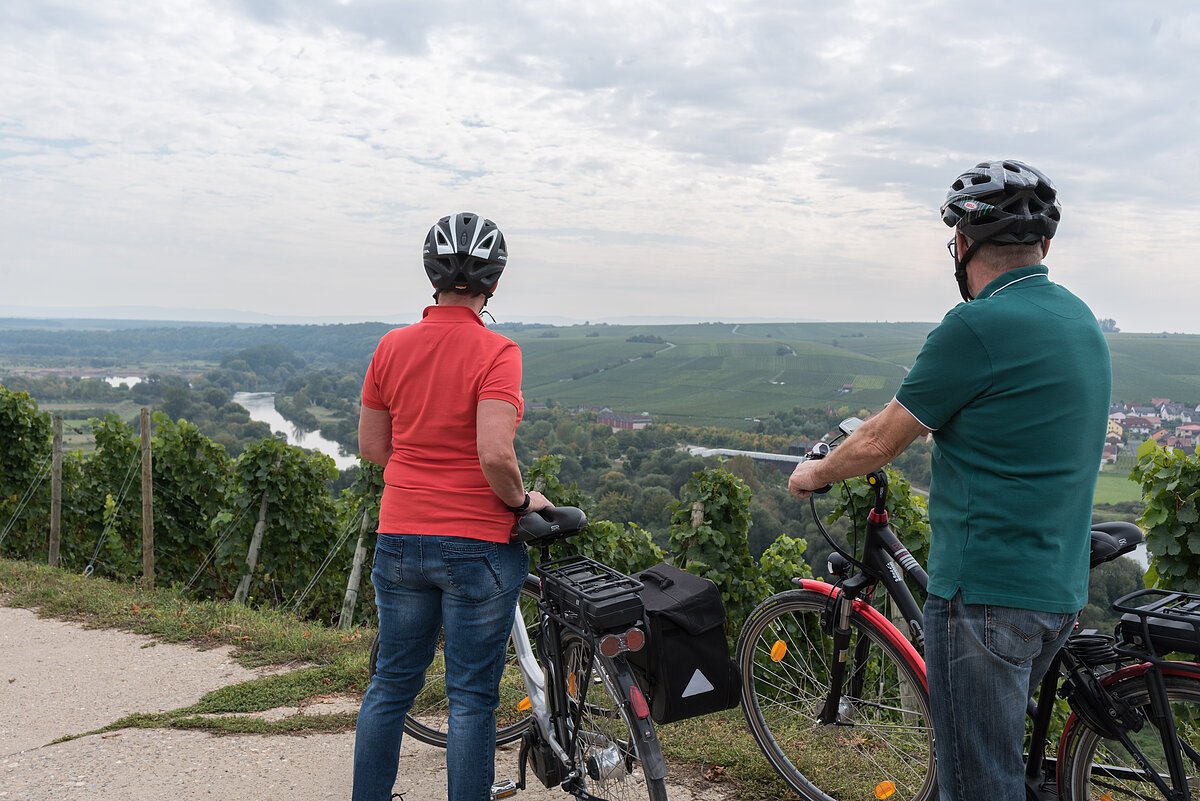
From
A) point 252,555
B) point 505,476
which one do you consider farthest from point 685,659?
point 252,555

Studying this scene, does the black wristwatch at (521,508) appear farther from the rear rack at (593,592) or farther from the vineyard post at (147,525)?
the vineyard post at (147,525)

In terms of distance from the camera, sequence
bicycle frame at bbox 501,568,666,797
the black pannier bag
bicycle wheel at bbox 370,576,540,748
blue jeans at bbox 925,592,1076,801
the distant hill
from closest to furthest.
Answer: blue jeans at bbox 925,592,1076,801, the black pannier bag, bicycle frame at bbox 501,568,666,797, bicycle wheel at bbox 370,576,540,748, the distant hill

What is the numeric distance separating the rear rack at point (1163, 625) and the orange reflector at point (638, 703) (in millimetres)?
1472

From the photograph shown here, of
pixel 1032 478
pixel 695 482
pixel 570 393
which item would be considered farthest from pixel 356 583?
pixel 570 393

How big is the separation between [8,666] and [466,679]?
5387 mm

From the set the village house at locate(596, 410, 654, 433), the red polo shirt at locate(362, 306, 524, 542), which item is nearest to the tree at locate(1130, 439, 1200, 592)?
the red polo shirt at locate(362, 306, 524, 542)

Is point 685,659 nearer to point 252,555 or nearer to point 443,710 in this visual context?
point 443,710

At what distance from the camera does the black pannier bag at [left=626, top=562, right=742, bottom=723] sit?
3113mm

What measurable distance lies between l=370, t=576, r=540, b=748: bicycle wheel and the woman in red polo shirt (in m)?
0.81

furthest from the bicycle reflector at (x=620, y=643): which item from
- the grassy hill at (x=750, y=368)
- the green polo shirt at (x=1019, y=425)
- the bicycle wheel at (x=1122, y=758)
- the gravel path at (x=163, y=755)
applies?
the grassy hill at (x=750, y=368)

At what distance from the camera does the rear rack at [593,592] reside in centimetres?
289

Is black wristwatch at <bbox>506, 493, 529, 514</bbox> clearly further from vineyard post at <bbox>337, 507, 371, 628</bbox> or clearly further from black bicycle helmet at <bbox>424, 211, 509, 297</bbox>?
vineyard post at <bbox>337, 507, 371, 628</bbox>

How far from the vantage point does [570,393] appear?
63.7m

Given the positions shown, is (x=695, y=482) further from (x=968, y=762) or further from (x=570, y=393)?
(x=570, y=393)
